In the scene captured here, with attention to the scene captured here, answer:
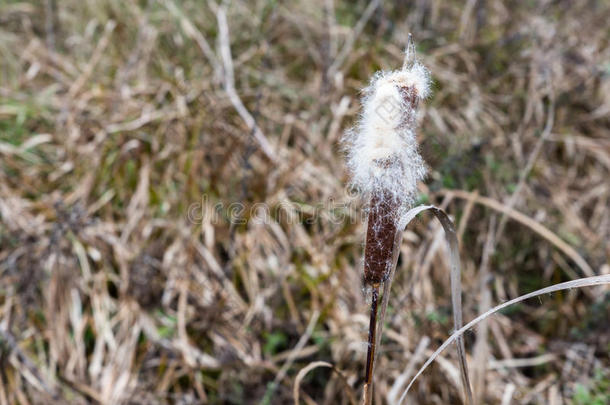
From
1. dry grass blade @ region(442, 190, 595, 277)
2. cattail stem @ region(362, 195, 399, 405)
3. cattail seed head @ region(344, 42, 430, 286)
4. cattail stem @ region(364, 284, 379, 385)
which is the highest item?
dry grass blade @ region(442, 190, 595, 277)

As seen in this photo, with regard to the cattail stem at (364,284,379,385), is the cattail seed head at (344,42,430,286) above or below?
above

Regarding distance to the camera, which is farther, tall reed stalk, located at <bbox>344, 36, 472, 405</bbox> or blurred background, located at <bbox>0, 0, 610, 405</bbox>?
blurred background, located at <bbox>0, 0, 610, 405</bbox>

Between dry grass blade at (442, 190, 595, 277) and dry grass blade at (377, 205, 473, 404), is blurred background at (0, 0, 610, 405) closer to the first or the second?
dry grass blade at (442, 190, 595, 277)

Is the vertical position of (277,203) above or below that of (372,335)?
above

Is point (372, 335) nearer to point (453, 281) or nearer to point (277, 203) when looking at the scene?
point (453, 281)

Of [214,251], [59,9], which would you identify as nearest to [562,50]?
[214,251]

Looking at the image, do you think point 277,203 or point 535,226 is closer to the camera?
point 535,226

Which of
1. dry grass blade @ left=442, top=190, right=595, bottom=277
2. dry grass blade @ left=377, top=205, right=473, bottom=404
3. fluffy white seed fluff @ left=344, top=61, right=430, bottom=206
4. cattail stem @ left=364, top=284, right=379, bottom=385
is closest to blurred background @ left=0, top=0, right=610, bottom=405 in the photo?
dry grass blade @ left=442, top=190, right=595, bottom=277

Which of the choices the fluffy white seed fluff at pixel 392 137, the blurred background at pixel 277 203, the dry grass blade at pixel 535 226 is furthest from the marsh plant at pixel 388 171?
the dry grass blade at pixel 535 226

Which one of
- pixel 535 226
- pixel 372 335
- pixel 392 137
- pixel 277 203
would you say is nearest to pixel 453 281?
pixel 372 335
